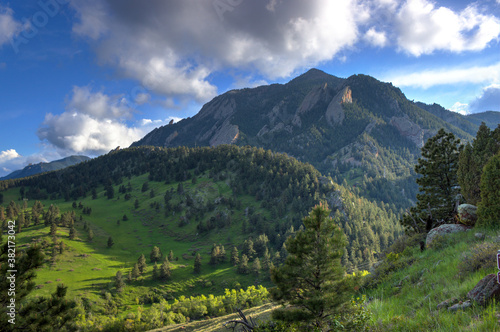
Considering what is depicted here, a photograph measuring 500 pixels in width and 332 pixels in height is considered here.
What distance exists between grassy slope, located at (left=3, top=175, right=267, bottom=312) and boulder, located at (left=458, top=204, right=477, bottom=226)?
102385mm

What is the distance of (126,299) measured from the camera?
302ft

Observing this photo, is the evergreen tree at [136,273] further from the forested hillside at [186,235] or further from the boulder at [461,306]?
the boulder at [461,306]

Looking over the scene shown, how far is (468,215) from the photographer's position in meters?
15.6

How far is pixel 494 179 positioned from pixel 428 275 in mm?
→ 7798

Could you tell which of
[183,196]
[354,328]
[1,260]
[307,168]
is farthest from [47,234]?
[307,168]

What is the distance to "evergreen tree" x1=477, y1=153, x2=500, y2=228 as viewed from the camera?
42.6 ft

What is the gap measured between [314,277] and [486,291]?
535 centimetres

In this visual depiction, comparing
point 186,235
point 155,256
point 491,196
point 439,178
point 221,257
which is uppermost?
point 439,178

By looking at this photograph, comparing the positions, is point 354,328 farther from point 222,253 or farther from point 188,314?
point 222,253

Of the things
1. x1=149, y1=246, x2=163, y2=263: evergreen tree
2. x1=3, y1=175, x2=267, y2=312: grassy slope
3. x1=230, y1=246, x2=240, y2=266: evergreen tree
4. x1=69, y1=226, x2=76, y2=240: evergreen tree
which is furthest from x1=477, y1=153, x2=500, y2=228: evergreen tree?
x1=69, y1=226, x2=76, y2=240: evergreen tree

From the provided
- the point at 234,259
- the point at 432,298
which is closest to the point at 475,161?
the point at 432,298

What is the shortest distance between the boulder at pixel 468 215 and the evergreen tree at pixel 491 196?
1808mm

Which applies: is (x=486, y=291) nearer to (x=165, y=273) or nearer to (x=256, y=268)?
(x=256, y=268)

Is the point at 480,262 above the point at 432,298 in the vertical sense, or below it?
above
